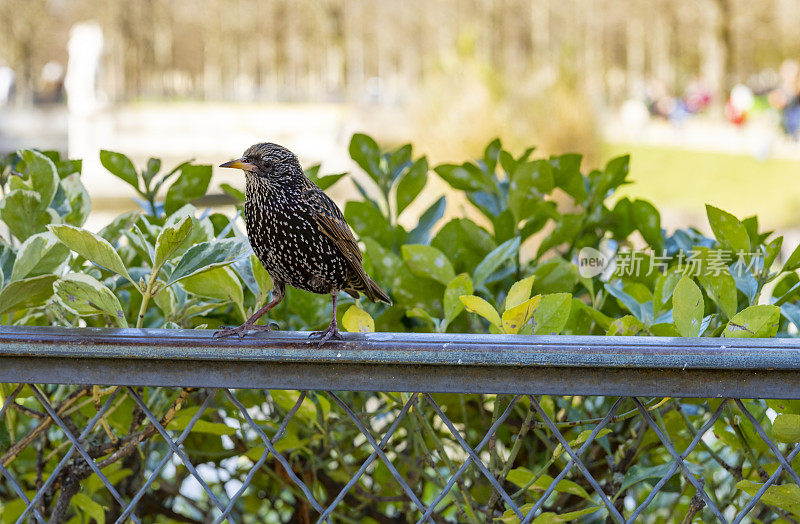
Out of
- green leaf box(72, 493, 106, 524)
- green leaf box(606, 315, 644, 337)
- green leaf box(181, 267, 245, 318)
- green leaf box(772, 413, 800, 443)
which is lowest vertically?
green leaf box(72, 493, 106, 524)

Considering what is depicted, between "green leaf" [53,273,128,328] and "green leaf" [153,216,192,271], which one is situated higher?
"green leaf" [153,216,192,271]

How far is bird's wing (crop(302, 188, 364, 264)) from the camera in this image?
1208mm

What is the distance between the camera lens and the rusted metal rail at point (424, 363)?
0.87m

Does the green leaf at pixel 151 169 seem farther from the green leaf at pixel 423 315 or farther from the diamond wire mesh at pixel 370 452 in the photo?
the green leaf at pixel 423 315

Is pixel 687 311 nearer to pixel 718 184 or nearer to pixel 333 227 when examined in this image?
pixel 333 227

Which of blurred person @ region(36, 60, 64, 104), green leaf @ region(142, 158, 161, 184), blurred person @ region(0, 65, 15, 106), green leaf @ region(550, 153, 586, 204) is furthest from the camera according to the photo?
blurred person @ region(36, 60, 64, 104)

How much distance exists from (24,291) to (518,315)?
0.61 meters

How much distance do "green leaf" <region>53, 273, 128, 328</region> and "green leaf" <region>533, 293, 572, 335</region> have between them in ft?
1.67

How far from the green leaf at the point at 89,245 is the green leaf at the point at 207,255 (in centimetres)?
6

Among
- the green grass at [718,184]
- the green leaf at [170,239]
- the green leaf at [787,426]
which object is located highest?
the green leaf at [170,239]

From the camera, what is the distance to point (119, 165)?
1.37 metres

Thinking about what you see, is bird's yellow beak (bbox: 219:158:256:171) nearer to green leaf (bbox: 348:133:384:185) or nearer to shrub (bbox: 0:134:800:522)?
shrub (bbox: 0:134:800:522)

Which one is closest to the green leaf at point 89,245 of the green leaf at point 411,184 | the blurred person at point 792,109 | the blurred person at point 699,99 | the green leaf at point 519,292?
the green leaf at point 519,292

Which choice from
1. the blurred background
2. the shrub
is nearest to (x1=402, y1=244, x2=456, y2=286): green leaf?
the shrub
